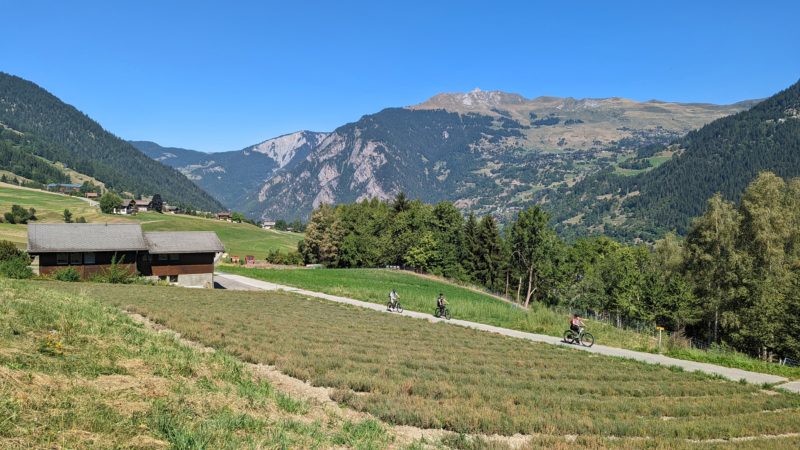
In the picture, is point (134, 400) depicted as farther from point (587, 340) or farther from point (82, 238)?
point (82, 238)

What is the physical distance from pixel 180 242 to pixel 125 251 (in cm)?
626

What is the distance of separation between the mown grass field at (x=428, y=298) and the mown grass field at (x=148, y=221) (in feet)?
200

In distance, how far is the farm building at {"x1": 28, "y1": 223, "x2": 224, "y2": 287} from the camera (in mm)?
50406

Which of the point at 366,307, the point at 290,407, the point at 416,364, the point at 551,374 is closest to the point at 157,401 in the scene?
the point at 290,407

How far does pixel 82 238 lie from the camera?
52625 mm

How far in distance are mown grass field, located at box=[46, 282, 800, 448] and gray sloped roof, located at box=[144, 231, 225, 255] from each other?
31096 millimetres

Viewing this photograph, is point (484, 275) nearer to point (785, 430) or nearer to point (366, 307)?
point (366, 307)

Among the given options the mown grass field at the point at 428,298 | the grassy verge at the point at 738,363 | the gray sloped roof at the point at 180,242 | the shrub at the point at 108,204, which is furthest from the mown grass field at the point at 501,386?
the shrub at the point at 108,204

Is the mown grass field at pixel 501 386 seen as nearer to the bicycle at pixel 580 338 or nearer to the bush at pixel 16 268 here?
the bicycle at pixel 580 338

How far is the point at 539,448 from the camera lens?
34.8 ft

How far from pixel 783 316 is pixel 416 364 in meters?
42.9

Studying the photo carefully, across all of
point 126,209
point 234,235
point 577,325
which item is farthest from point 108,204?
point 577,325

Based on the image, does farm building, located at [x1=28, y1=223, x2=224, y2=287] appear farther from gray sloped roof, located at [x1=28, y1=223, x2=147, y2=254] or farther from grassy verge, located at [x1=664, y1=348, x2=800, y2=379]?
grassy verge, located at [x1=664, y1=348, x2=800, y2=379]

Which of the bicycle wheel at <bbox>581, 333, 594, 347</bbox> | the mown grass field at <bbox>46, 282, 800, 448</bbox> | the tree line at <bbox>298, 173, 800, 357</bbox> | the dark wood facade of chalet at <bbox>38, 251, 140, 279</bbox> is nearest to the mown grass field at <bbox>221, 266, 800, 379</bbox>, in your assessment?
the bicycle wheel at <bbox>581, 333, 594, 347</bbox>
